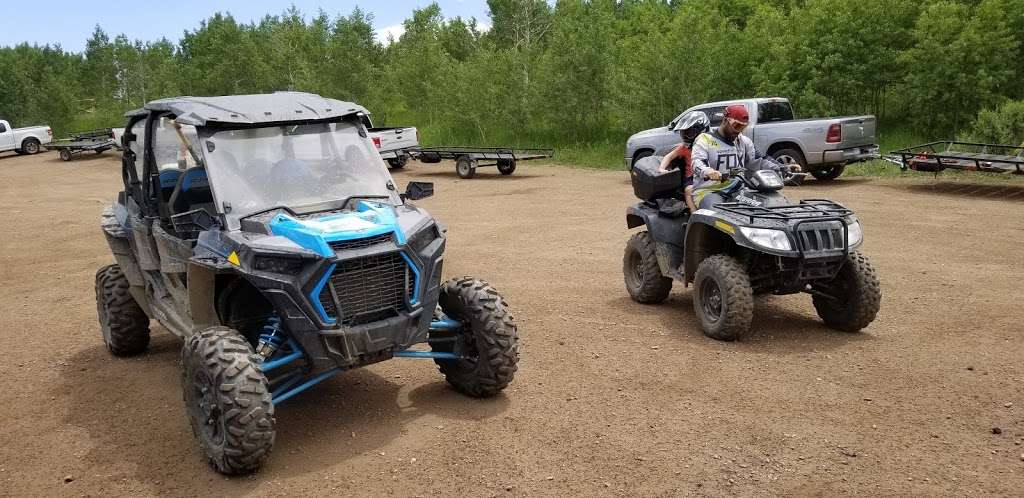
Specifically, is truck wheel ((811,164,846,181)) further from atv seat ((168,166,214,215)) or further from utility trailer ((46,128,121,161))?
utility trailer ((46,128,121,161))

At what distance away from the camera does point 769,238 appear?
6.64m

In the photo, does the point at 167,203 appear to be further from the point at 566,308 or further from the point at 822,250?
the point at 822,250

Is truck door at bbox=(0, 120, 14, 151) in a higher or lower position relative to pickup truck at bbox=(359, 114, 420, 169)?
higher

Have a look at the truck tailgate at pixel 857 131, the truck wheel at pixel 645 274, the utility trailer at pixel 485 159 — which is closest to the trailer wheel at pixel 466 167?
the utility trailer at pixel 485 159

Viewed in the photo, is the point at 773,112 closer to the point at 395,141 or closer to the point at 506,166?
the point at 506,166

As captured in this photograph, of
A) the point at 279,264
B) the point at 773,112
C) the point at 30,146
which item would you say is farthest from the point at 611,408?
the point at 30,146

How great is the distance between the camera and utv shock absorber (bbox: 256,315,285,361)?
511 cm

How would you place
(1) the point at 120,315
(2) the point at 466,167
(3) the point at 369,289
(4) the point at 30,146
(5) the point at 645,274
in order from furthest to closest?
(4) the point at 30,146, (2) the point at 466,167, (5) the point at 645,274, (1) the point at 120,315, (3) the point at 369,289

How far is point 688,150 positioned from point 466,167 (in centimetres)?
1531

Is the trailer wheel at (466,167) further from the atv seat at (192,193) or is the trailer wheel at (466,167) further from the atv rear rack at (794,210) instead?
the atv seat at (192,193)

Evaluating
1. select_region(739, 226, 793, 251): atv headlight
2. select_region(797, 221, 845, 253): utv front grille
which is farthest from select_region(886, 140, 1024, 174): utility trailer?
select_region(739, 226, 793, 251): atv headlight

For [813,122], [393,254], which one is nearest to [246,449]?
[393,254]

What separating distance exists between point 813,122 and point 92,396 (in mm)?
14717

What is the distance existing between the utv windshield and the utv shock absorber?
2.27 ft
